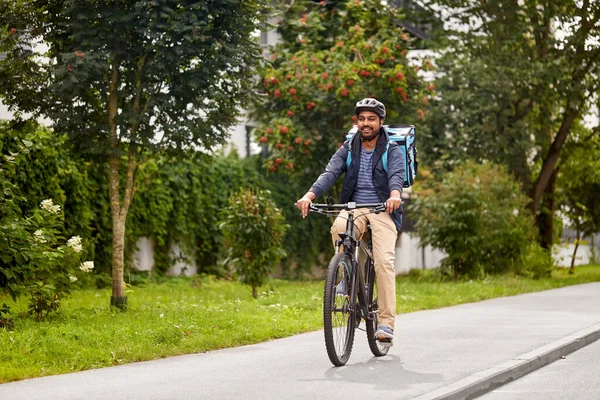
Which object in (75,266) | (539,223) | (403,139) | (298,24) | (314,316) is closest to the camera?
(403,139)

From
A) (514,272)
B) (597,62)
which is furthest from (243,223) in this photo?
(597,62)

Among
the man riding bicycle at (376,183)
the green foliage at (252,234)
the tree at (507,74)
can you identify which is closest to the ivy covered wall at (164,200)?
the green foliage at (252,234)

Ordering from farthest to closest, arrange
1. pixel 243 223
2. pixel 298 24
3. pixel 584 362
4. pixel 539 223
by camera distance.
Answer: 1. pixel 539 223
2. pixel 298 24
3. pixel 243 223
4. pixel 584 362

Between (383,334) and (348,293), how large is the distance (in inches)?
24.3

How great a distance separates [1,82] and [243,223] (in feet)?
17.8

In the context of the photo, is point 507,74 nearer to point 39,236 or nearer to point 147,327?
point 39,236

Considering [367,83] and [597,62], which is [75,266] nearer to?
[367,83]

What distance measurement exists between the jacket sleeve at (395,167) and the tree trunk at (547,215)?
73.6ft

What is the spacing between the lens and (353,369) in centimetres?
882

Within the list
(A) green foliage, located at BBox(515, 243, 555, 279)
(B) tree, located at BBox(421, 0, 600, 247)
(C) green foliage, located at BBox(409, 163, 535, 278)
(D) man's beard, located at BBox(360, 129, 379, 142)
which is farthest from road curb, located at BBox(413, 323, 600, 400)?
(B) tree, located at BBox(421, 0, 600, 247)

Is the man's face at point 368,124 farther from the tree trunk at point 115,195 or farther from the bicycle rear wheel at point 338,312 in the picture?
the tree trunk at point 115,195

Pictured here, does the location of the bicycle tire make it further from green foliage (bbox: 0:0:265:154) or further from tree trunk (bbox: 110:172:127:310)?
tree trunk (bbox: 110:172:127:310)

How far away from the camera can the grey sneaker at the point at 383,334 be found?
9.34 meters

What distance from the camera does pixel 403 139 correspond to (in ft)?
31.0
